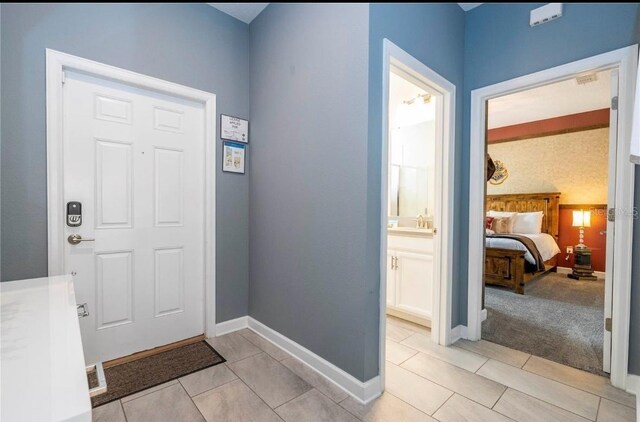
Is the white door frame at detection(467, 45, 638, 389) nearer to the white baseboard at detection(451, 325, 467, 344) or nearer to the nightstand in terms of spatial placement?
the white baseboard at detection(451, 325, 467, 344)

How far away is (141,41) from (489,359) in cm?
336

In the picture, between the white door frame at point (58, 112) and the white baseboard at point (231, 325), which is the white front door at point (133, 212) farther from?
the white baseboard at point (231, 325)

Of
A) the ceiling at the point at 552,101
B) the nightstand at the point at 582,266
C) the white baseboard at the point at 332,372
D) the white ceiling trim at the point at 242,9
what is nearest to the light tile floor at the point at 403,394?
the white baseboard at the point at 332,372

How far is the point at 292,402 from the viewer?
5.31ft

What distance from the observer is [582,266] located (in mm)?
4688

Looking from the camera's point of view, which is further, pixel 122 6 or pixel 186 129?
pixel 186 129

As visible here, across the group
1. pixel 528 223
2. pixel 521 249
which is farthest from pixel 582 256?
pixel 521 249

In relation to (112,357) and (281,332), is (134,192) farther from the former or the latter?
(281,332)

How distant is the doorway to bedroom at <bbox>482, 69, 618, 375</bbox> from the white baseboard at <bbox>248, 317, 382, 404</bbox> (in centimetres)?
136

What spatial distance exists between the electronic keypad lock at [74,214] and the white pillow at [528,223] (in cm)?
624

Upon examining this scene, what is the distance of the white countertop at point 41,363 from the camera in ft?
1.52

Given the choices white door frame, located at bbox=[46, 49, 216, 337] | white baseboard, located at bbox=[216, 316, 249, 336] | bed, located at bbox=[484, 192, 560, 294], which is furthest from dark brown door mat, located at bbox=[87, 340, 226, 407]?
bed, located at bbox=[484, 192, 560, 294]

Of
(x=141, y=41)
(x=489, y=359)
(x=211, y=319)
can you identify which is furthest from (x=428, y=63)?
(x=211, y=319)

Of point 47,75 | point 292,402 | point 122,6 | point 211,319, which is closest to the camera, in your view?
point 292,402
